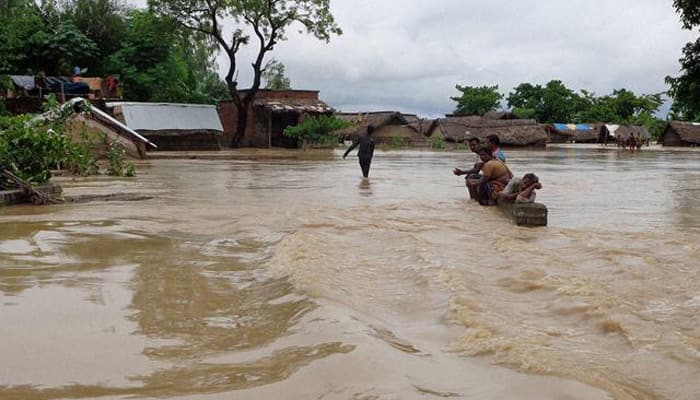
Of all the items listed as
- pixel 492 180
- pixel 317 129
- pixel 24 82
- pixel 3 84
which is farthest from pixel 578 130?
pixel 492 180

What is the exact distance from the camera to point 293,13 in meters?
33.3

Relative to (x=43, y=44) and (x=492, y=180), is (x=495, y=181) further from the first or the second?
(x=43, y=44)

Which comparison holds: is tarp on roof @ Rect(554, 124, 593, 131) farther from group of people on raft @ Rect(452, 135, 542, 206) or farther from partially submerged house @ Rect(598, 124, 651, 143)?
group of people on raft @ Rect(452, 135, 542, 206)

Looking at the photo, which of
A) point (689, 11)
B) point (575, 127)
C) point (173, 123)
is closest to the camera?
point (689, 11)

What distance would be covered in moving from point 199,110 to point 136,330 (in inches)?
1184

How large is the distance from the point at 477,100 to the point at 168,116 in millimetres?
36432

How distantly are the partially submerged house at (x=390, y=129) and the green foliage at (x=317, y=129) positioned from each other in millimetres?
8065

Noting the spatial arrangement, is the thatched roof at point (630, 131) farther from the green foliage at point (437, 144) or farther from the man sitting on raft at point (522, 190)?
the man sitting on raft at point (522, 190)

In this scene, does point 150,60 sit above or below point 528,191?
above

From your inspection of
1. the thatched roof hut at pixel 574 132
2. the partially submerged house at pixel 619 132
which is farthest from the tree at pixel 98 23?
the partially submerged house at pixel 619 132

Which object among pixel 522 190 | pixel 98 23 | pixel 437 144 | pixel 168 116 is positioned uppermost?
pixel 98 23

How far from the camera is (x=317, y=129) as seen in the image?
35562 mm

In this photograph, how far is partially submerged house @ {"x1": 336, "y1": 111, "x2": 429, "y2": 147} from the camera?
4506cm

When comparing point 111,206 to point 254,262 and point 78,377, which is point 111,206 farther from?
point 78,377
